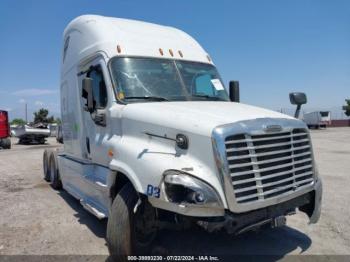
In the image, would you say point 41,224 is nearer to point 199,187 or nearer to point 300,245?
point 199,187

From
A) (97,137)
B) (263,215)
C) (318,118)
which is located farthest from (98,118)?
(318,118)

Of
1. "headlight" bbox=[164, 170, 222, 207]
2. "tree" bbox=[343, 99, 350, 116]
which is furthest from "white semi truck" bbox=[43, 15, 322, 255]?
"tree" bbox=[343, 99, 350, 116]

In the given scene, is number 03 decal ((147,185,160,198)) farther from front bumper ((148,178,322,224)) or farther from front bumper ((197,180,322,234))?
front bumper ((197,180,322,234))

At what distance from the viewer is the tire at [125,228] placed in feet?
13.1

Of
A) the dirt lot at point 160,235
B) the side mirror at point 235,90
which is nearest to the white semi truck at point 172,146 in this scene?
the dirt lot at point 160,235

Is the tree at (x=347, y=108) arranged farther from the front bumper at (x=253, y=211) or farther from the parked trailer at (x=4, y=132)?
the front bumper at (x=253, y=211)

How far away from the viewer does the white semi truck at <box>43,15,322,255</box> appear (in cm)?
356

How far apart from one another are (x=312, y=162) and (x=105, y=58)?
10.5ft

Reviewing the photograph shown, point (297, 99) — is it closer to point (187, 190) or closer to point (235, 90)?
point (235, 90)

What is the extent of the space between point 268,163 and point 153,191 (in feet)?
4.24

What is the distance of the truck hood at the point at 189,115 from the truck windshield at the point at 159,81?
26 centimetres

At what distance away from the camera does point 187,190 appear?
11.6ft

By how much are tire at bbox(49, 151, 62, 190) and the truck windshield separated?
4.79 meters

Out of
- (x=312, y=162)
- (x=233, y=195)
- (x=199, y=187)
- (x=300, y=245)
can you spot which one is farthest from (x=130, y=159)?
(x=300, y=245)
